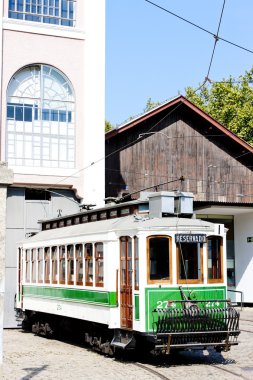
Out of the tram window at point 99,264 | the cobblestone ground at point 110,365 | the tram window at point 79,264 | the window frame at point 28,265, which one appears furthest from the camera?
the window frame at point 28,265

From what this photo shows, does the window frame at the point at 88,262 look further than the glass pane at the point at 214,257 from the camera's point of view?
Yes

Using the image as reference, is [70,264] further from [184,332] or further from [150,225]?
[184,332]

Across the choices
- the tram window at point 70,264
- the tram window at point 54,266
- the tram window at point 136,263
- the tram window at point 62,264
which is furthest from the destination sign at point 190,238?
the tram window at point 54,266

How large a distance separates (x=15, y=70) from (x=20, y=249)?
6.44 meters

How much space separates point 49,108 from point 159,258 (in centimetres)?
1270

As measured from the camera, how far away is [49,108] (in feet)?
85.4

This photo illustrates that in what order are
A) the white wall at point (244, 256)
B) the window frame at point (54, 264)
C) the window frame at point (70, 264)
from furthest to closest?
the white wall at point (244, 256)
the window frame at point (54, 264)
the window frame at point (70, 264)

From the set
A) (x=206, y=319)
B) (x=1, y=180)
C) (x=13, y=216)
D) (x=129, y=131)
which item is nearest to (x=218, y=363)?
(x=206, y=319)

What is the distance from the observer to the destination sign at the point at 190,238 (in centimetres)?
1458

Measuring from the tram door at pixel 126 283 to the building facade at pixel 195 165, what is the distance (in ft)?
47.5

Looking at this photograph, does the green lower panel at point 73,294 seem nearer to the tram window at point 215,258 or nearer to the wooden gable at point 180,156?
the tram window at point 215,258

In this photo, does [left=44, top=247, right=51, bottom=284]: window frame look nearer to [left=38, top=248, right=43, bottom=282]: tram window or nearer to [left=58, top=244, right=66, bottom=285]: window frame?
[left=38, top=248, right=43, bottom=282]: tram window

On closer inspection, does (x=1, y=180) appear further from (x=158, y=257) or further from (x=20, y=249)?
(x=20, y=249)

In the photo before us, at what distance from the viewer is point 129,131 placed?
30859 mm
